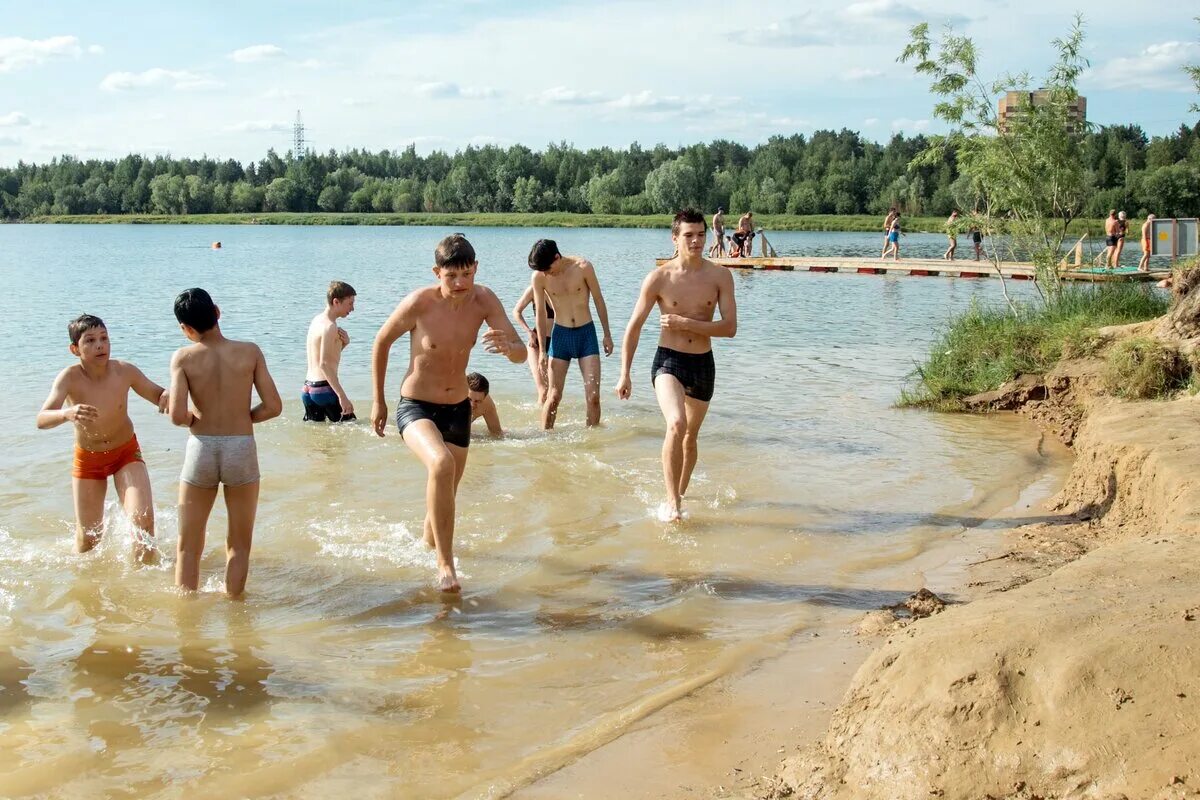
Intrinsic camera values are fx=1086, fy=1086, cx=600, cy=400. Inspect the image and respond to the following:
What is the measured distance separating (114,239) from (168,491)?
248 feet

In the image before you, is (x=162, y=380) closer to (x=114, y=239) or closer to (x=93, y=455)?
(x=93, y=455)

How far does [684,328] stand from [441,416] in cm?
193

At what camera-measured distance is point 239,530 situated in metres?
5.83

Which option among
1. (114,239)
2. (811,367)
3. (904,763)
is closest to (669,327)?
(904,763)

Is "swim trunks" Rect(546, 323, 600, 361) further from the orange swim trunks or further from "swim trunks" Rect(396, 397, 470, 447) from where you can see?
the orange swim trunks

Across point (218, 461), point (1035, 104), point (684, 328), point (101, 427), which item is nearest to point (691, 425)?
point (684, 328)

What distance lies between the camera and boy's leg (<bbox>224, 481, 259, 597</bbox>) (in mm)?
5713

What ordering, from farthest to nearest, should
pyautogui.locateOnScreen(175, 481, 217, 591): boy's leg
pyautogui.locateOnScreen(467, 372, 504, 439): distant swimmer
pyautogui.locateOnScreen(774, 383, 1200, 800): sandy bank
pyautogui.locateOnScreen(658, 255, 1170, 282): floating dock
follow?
pyautogui.locateOnScreen(658, 255, 1170, 282): floating dock, pyautogui.locateOnScreen(467, 372, 504, 439): distant swimmer, pyautogui.locateOnScreen(175, 481, 217, 591): boy's leg, pyautogui.locateOnScreen(774, 383, 1200, 800): sandy bank

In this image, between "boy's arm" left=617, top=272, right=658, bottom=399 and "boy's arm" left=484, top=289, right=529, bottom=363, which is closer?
"boy's arm" left=484, top=289, right=529, bottom=363

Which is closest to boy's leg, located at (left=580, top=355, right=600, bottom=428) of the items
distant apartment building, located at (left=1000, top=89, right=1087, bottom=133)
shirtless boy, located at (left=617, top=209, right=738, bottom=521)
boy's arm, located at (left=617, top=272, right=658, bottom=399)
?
boy's arm, located at (left=617, top=272, right=658, bottom=399)

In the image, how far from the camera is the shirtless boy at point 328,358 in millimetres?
9641

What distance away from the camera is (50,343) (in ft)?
64.2

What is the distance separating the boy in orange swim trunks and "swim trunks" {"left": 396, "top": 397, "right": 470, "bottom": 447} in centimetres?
130

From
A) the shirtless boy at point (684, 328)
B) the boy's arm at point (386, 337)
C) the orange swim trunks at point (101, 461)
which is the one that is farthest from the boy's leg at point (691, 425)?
the orange swim trunks at point (101, 461)
